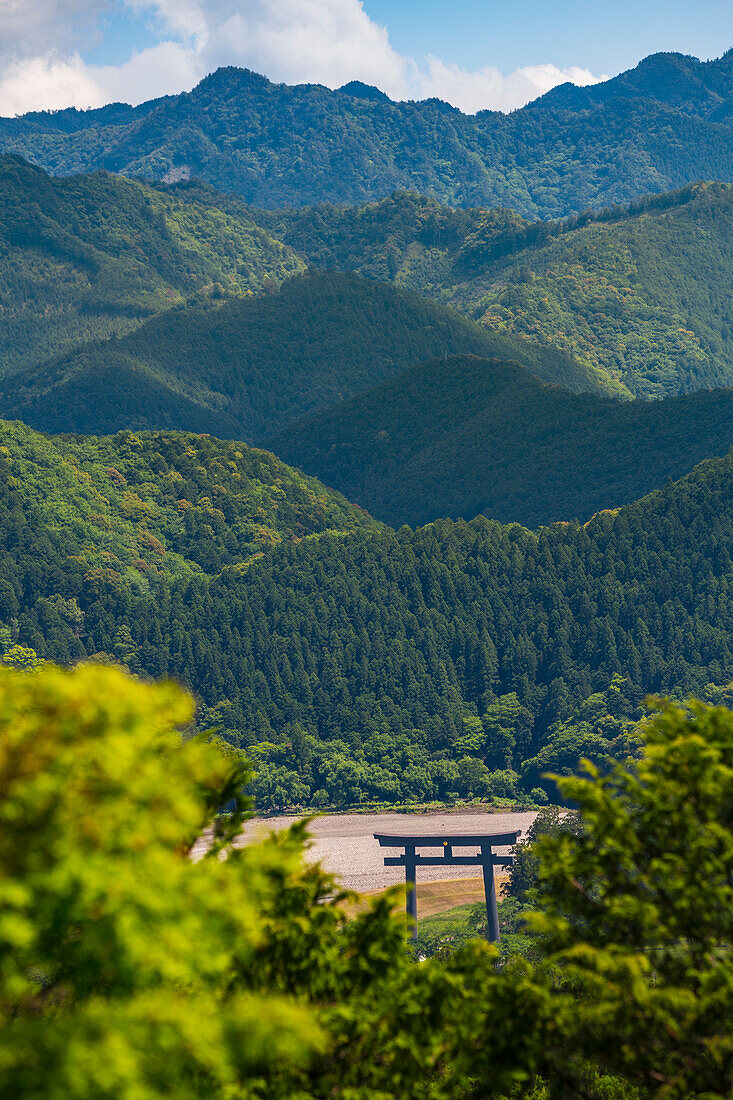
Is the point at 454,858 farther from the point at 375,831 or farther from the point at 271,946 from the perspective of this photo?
the point at 271,946

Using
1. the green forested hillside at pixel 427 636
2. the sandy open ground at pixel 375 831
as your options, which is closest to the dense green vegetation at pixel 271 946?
the sandy open ground at pixel 375 831

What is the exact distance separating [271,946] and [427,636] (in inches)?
5511

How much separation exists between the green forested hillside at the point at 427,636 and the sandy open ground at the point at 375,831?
820 centimetres

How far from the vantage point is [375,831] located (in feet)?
424

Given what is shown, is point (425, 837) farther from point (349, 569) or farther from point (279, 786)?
point (349, 569)

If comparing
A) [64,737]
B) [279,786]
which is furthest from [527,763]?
[64,737]

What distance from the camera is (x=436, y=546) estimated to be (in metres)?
178

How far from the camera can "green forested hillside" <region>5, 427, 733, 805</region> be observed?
150000 mm

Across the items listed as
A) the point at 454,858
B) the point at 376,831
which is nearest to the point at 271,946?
the point at 454,858

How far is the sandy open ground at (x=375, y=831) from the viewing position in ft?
372

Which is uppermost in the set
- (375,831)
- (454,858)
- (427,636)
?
(427,636)

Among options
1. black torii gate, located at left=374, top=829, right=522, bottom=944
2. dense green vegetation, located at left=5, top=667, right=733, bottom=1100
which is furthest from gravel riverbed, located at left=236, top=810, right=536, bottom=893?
dense green vegetation, located at left=5, top=667, right=733, bottom=1100

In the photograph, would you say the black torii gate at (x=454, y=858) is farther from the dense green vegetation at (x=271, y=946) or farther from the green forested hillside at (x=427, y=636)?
the dense green vegetation at (x=271, y=946)

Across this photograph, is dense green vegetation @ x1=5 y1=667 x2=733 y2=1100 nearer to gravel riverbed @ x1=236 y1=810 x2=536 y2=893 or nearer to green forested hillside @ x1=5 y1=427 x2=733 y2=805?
gravel riverbed @ x1=236 y1=810 x2=536 y2=893
